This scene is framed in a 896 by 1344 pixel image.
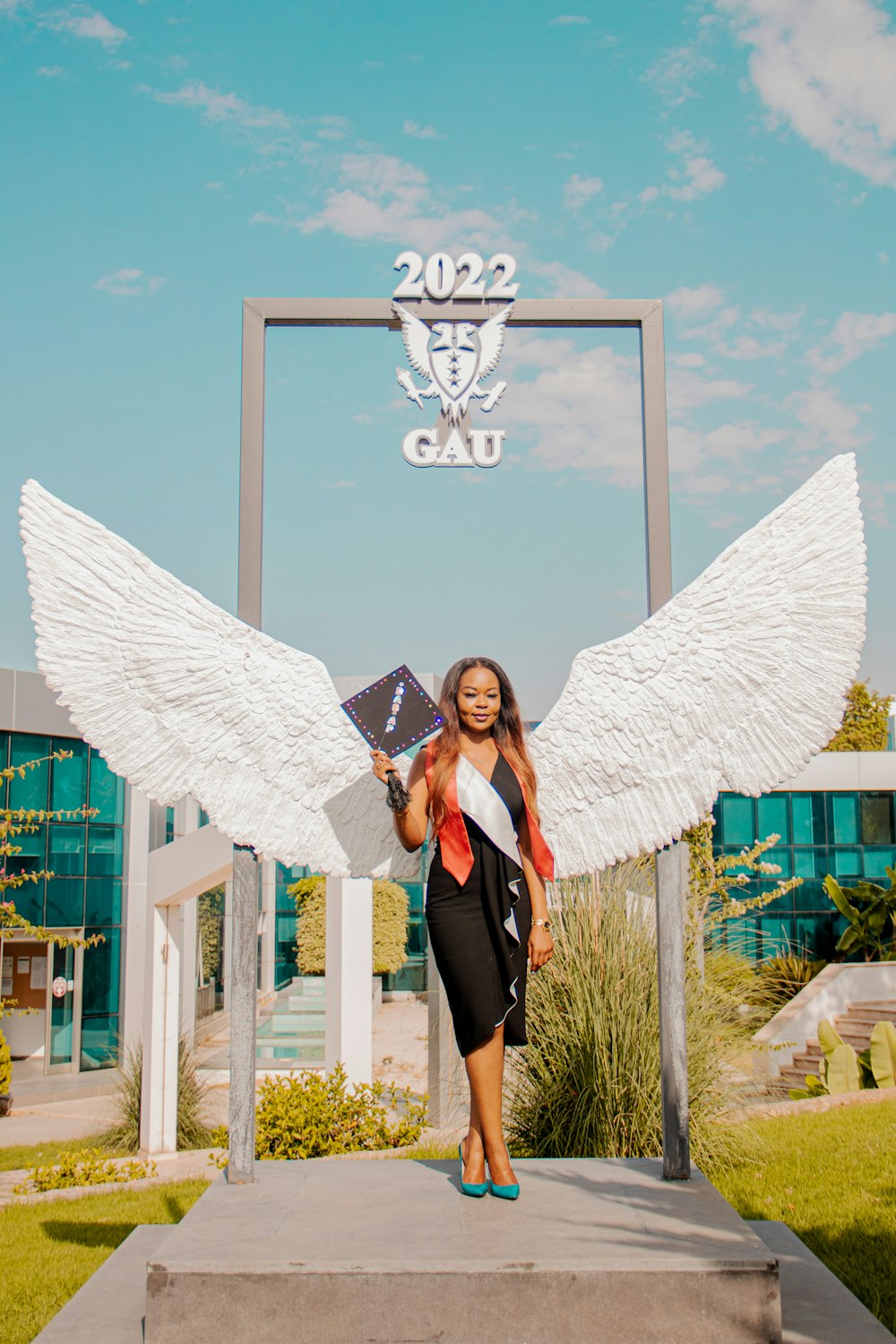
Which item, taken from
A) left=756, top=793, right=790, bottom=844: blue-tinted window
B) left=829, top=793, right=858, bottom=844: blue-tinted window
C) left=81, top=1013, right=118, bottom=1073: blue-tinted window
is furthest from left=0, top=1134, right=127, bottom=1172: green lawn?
left=829, top=793, right=858, bottom=844: blue-tinted window

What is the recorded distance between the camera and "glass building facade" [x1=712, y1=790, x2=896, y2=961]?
1866 centimetres

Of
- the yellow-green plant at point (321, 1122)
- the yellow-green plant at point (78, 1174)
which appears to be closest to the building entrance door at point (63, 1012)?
the yellow-green plant at point (78, 1174)

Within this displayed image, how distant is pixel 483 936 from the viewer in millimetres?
3824

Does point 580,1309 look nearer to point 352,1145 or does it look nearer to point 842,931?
point 352,1145

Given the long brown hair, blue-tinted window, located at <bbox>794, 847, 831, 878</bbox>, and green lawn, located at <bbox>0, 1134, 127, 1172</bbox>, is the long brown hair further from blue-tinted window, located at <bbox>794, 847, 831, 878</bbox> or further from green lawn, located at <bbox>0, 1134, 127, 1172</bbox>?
blue-tinted window, located at <bbox>794, 847, 831, 878</bbox>

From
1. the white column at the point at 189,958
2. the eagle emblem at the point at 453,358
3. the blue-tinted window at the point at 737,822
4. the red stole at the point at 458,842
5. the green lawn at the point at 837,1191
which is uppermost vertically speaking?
the eagle emblem at the point at 453,358

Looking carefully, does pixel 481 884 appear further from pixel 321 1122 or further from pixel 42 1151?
pixel 42 1151

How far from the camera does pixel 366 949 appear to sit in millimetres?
9008

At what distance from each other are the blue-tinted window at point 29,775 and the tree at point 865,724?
1823cm

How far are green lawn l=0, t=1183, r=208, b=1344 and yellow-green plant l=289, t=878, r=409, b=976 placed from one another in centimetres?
1171

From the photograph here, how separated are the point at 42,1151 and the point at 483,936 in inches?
341

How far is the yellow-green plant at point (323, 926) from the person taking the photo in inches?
744

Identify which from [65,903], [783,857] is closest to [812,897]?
[783,857]

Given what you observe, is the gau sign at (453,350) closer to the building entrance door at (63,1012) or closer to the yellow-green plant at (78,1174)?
the yellow-green plant at (78,1174)
